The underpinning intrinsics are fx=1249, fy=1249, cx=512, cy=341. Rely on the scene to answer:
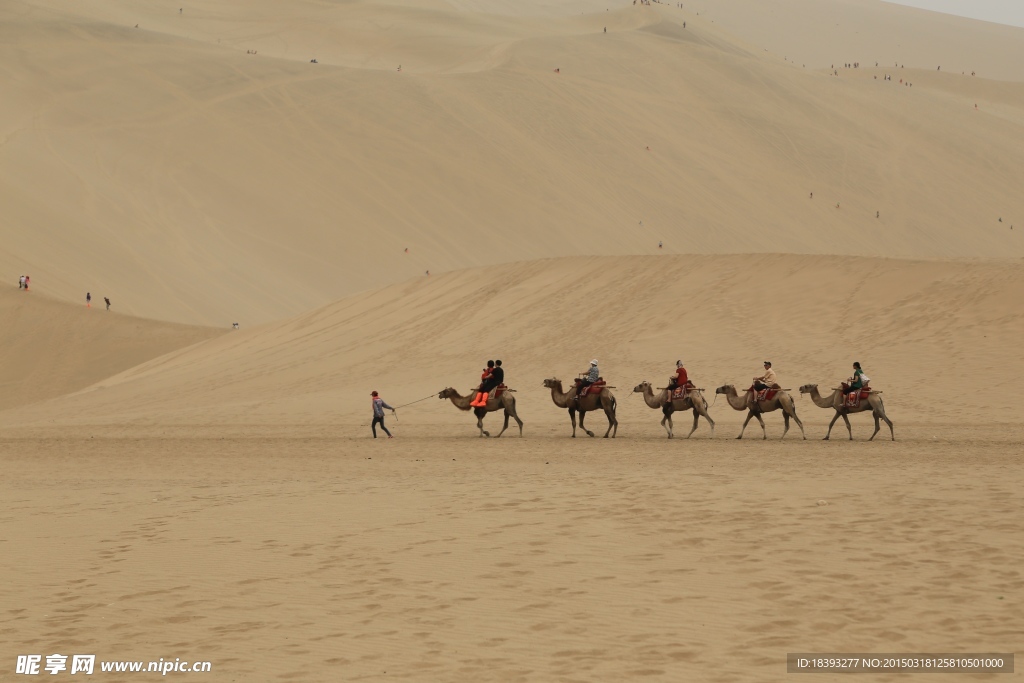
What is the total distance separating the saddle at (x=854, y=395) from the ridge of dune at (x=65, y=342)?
88.5ft

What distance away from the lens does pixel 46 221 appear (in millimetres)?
54969

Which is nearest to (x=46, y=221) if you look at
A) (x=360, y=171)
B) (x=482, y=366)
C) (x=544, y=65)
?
(x=360, y=171)

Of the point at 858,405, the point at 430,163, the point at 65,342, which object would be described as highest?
the point at 430,163

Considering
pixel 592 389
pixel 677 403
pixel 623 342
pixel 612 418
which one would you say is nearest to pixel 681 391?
pixel 677 403

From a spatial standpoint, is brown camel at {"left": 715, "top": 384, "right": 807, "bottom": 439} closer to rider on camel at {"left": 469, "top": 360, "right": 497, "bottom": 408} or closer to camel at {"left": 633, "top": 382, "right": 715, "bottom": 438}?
camel at {"left": 633, "top": 382, "right": 715, "bottom": 438}

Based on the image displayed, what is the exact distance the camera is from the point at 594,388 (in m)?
22.2

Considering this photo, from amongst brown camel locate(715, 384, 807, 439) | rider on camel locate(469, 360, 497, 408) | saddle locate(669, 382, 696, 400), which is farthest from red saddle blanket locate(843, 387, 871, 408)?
rider on camel locate(469, 360, 497, 408)

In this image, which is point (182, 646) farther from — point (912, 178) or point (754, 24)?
point (754, 24)

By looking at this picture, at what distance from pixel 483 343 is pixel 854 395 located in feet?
48.3

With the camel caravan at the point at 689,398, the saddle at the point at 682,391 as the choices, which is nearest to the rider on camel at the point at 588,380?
the camel caravan at the point at 689,398

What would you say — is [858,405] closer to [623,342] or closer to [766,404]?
[766,404]

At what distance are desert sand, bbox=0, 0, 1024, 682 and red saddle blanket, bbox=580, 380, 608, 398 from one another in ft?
3.04

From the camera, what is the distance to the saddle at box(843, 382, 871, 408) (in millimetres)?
20828

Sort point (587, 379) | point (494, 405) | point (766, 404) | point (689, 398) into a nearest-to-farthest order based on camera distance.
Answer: point (766, 404)
point (689, 398)
point (587, 379)
point (494, 405)
